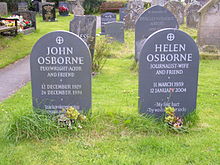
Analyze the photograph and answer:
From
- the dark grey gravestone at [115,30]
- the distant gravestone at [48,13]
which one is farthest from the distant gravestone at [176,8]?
the distant gravestone at [48,13]

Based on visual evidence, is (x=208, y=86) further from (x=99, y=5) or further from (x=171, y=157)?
(x=99, y=5)

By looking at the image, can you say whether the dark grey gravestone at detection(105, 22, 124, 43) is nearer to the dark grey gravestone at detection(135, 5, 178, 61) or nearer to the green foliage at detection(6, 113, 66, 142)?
the dark grey gravestone at detection(135, 5, 178, 61)

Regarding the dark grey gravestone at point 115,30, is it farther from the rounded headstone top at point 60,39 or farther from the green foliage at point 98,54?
the rounded headstone top at point 60,39

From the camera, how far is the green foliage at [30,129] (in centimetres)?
429

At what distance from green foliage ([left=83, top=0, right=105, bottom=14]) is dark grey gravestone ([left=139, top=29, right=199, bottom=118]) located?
2883 centimetres

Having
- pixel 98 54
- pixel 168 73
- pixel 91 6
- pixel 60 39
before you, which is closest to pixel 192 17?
pixel 98 54

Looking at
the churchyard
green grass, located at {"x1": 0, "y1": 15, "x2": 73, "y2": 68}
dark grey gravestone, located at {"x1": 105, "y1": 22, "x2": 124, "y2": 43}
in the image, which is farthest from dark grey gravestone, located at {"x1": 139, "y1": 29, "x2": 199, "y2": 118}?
dark grey gravestone, located at {"x1": 105, "y1": 22, "x2": 124, "y2": 43}

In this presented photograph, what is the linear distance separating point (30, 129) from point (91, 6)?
30.1 m

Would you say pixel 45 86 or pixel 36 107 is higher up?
pixel 45 86

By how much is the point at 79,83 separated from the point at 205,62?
6.31 metres

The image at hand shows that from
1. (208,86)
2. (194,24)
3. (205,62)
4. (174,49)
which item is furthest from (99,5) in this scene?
(174,49)

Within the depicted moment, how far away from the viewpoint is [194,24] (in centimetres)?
1822

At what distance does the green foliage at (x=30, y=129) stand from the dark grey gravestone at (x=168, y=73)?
1.35 meters

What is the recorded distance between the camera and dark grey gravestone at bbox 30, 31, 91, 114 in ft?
14.9
